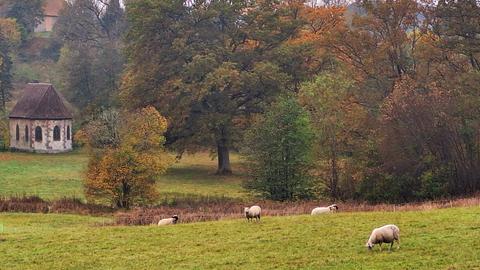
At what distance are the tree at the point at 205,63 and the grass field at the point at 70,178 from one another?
146 inches

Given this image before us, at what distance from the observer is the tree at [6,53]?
99062mm

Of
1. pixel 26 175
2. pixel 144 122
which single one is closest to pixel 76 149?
pixel 26 175

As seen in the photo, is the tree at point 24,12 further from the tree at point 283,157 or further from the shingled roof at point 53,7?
the tree at point 283,157

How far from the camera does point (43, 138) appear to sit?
8356 centimetres

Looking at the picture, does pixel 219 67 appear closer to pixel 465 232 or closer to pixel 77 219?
pixel 77 219

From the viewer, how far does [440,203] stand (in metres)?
33.8

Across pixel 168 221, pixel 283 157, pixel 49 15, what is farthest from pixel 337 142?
pixel 49 15

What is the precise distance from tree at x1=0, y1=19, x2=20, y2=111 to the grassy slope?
72220 millimetres

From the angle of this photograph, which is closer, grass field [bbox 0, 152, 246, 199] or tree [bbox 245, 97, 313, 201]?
tree [bbox 245, 97, 313, 201]

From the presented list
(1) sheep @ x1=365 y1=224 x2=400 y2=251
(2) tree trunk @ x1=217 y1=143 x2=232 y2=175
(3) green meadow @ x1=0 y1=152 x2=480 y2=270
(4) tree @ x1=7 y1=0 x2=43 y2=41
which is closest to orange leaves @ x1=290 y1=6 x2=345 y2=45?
(2) tree trunk @ x1=217 y1=143 x2=232 y2=175

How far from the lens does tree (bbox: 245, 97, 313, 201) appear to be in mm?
43688

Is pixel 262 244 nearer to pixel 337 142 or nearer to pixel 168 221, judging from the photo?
pixel 168 221

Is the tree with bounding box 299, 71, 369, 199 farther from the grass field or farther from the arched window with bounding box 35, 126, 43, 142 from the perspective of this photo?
the arched window with bounding box 35, 126, 43, 142

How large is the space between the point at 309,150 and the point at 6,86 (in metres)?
67.6
